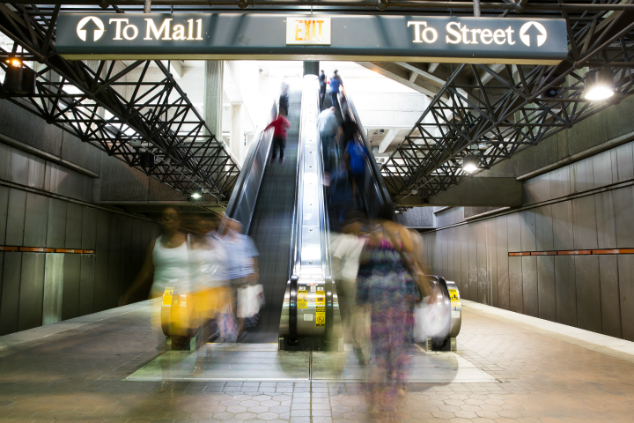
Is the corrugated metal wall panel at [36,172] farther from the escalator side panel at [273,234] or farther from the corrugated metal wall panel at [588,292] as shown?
the corrugated metal wall panel at [588,292]

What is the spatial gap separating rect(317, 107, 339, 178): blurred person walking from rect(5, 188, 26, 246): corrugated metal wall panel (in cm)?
688

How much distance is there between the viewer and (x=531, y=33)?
394 centimetres

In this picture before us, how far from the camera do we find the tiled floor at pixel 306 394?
12.4 ft

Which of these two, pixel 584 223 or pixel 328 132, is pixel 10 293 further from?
pixel 584 223

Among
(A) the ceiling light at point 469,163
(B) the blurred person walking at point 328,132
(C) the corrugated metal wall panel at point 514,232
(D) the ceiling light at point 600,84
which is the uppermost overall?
(B) the blurred person walking at point 328,132

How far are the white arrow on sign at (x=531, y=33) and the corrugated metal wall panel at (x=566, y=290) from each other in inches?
332

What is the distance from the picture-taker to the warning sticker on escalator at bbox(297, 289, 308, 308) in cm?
594

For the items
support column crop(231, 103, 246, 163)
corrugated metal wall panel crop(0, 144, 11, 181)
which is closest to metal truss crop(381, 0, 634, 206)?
corrugated metal wall panel crop(0, 144, 11, 181)

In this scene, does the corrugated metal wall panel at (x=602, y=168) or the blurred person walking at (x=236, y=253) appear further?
the corrugated metal wall panel at (x=602, y=168)

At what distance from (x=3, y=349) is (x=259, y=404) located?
5223 mm

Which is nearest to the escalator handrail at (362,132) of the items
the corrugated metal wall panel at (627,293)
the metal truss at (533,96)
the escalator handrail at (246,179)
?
the metal truss at (533,96)

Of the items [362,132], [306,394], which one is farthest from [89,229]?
[306,394]

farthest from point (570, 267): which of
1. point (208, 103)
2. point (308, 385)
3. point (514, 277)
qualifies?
point (208, 103)

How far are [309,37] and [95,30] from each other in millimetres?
1953
